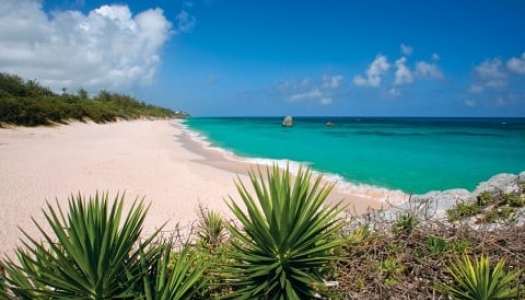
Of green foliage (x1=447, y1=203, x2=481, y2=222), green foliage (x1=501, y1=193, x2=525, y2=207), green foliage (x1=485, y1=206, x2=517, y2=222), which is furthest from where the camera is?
green foliage (x1=501, y1=193, x2=525, y2=207)

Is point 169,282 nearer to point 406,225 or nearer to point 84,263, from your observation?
point 84,263

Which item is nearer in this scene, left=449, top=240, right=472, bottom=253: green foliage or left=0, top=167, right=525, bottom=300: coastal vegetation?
left=0, top=167, right=525, bottom=300: coastal vegetation

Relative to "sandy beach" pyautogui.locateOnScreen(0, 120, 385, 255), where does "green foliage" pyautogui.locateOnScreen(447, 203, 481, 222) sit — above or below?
above

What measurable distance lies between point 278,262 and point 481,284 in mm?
1398

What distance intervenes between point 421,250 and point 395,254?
0.22 m

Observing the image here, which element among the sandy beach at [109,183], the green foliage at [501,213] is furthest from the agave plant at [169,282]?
the green foliage at [501,213]

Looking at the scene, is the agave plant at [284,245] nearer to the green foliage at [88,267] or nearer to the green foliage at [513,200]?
the green foliage at [88,267]

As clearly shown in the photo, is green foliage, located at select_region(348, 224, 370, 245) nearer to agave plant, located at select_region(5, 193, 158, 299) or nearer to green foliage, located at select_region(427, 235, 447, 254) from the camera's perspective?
green foliage, located at select_region(427, 235, 447, 254)

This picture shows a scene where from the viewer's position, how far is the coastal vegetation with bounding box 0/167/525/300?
7.07 ft

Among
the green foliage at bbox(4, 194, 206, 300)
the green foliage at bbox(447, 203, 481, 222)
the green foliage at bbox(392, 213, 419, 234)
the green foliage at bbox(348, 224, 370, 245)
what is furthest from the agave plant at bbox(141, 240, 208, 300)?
the green foliage at bbox(447, 203, 481, 222)

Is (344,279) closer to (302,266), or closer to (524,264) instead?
(302,266)

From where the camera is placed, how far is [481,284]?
2.27 metres

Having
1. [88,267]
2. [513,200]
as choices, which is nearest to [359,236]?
[88,267]

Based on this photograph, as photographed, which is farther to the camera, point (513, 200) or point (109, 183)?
point (109, 183)
